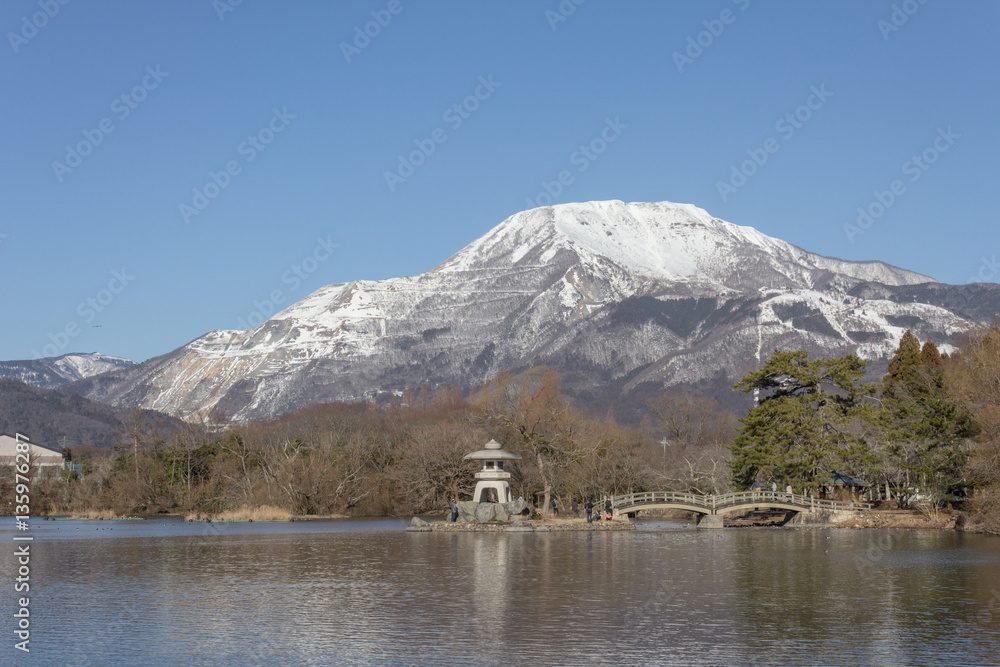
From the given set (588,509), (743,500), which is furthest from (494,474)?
(743,500)

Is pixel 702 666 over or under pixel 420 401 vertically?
under

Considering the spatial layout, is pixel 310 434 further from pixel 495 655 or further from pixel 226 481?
pixel 495 655

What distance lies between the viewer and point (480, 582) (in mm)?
34312

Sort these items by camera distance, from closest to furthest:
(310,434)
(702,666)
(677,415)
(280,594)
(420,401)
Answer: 1. (702,666)
2. (280,594)
3. (310,434)
4. (677,415)
5. (420,401)

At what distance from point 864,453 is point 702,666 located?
46.8 m

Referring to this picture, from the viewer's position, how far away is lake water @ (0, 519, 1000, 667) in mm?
22281

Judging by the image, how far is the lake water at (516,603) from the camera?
73.1 feet

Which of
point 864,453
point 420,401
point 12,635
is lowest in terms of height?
point 12,635

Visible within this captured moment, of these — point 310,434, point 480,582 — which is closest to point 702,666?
point 480,582

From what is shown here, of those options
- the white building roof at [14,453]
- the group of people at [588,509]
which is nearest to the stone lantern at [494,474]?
the group of people at [588,509]

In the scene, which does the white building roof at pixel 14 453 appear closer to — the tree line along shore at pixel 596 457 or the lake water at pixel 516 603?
the tree line along shore at pixel 596 457

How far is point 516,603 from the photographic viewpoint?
2927 centimetres

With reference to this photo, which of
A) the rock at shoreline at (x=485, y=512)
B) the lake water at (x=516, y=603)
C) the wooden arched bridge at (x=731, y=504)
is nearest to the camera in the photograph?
the lake water at (x=516, y=603)

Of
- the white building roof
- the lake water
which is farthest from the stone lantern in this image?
the white building roof
